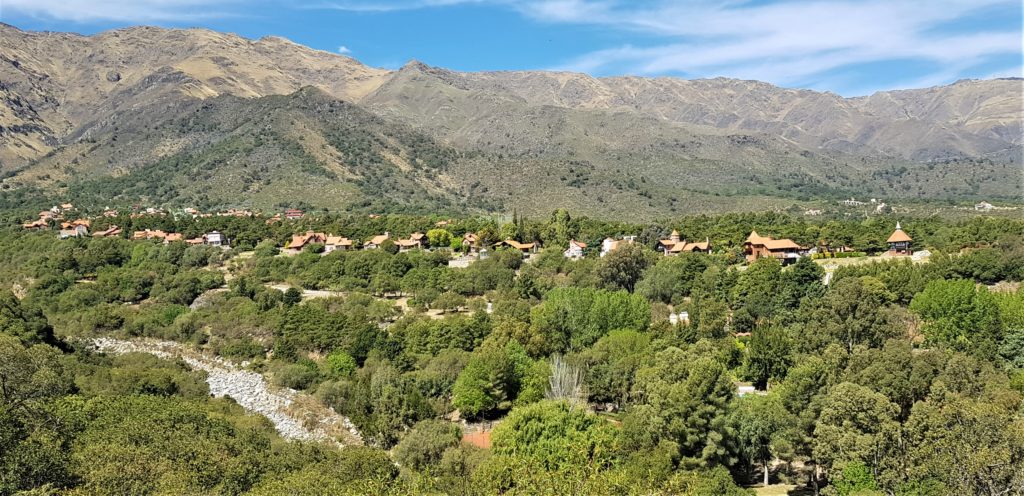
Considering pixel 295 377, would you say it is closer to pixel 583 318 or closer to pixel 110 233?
pixel 583 318

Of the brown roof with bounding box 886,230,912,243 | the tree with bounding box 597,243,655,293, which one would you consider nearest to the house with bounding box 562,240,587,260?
the tree with bounding box 597,243,655,293

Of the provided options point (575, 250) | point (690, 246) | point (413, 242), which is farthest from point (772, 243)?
point (413, 242)

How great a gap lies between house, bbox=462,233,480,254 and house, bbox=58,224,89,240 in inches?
1595

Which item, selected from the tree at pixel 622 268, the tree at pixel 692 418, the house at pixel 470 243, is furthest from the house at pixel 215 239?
the tree at pixel 692 418

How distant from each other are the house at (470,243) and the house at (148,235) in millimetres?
32346

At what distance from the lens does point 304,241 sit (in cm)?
7050

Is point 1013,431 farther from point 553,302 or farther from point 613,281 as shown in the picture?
point 613,281

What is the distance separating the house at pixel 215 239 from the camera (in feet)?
246

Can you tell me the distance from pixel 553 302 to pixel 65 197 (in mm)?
106660

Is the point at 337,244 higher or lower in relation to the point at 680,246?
higher

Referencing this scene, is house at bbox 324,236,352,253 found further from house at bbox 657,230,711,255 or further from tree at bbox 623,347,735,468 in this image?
tree at bbox 623,347,735,468

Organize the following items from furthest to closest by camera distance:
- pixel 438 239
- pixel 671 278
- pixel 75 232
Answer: pixel 75 232, pixel 438 239, pixel 671 278

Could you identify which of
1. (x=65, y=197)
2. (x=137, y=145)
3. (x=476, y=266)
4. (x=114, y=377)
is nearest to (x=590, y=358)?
(x=114, y=377)

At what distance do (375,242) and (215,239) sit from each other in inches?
738
